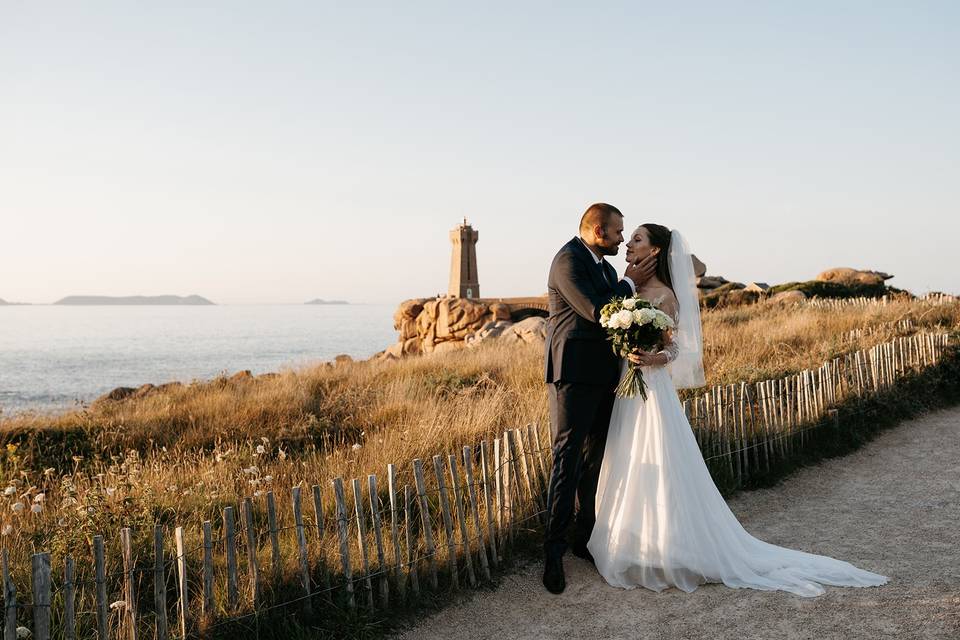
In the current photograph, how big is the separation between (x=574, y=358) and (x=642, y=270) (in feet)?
2.86

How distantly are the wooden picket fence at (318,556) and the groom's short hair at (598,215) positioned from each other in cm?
169

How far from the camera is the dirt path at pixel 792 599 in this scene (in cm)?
432

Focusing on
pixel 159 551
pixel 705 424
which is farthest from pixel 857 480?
pixel 159 551

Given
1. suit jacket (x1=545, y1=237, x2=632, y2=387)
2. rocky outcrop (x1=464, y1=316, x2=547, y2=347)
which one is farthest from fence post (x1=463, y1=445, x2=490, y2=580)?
rocky outcrop (x1=464, y1=316, x2=547, y2=347)

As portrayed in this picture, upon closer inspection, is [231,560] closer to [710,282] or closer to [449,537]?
[449,537]

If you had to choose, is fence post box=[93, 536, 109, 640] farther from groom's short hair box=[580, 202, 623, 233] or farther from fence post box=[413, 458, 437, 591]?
groom's short hair box=[580, 202, 623, 233]

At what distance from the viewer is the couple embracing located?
4.94m

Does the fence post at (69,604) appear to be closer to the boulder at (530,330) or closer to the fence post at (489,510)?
the fence post at (489,510)

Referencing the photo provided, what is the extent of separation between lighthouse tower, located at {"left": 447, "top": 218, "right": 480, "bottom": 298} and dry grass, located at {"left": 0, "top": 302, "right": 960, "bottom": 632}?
28207mm

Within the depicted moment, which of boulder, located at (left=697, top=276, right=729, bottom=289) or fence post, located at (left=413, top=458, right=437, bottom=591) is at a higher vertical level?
boulder, located at (left=697, top=276, right=729, bottom=289)

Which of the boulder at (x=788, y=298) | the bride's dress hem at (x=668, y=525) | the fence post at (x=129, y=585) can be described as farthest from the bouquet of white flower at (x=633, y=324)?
the boulder at (x=788, y=298)

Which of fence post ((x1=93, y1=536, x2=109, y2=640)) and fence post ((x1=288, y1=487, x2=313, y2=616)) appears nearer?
fence post ((x1=93, y1=536, x2=109, y2=640))

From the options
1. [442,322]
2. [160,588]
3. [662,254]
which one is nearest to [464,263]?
[442,322]

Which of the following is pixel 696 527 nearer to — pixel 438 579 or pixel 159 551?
pixel 438 579
